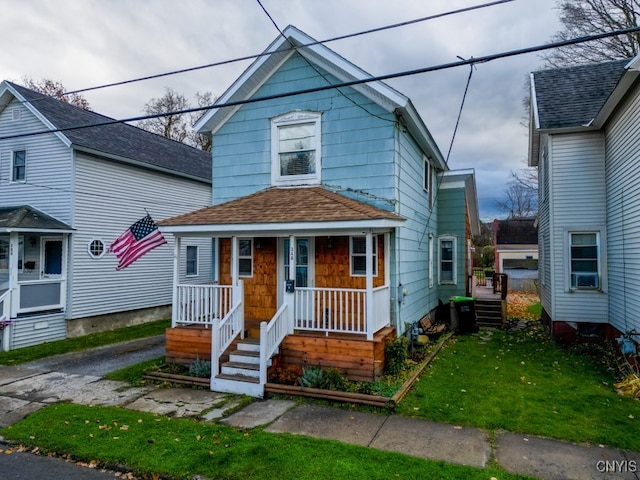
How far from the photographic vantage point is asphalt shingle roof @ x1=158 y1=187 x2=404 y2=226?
771 cm

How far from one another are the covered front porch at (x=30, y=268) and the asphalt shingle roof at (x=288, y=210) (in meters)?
5.93

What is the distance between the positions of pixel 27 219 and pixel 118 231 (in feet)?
9.16

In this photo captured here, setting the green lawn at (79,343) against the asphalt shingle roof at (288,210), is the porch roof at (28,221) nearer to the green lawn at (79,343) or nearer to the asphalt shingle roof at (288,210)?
the green lawn at (79,343)

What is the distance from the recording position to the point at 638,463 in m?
4.69

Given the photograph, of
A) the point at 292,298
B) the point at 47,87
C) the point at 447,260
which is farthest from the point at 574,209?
the point at 47,87

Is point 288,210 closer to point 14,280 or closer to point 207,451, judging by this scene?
point 207,451

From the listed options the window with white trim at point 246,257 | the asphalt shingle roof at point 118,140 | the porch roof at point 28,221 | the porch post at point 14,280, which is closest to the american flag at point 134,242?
the porch roof at point 28,221

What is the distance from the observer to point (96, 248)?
44.4 feet

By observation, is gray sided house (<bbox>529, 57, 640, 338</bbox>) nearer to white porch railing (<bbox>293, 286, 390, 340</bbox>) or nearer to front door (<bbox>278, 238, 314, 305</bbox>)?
white porch railing (<bbox>293, 286, 390, 340</bbox>)

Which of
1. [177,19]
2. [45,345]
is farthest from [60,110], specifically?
[177,19]

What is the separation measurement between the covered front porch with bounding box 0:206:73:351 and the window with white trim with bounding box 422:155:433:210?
443 inches

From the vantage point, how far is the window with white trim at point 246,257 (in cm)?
993

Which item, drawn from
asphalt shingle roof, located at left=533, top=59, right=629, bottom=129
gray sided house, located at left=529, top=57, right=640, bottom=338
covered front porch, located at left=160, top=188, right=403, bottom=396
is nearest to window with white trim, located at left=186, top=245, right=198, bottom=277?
covered front porch, located at left=160, top=188, right=403, bottom=396

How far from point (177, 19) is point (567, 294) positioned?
1138cm
